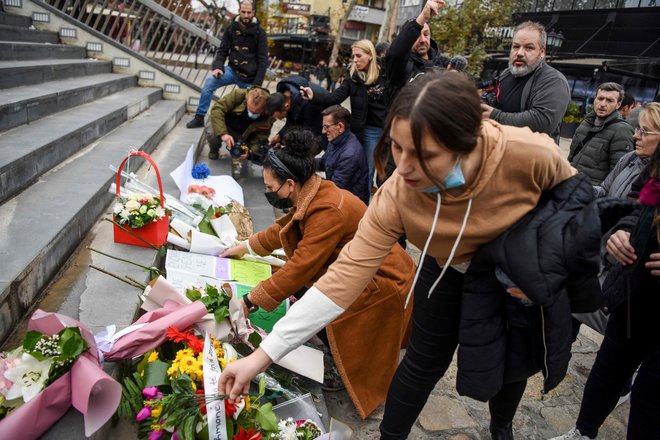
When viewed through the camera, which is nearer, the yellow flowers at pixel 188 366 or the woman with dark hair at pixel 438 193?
the woman with dark hair at pixel 438 193

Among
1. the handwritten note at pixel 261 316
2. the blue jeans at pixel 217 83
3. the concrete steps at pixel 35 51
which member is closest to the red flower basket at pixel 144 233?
the handwritten note at pixel 261 316

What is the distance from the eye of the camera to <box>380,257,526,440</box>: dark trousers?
1.79m

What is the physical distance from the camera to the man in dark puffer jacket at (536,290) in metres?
1.42

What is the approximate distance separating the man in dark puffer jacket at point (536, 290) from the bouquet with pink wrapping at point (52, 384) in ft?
3.98

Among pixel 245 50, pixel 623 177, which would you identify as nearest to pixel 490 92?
pixel 623 177

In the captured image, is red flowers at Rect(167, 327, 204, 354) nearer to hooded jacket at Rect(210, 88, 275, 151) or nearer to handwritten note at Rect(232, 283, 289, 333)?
handwritten note at Rect(232, 283, 289, 333)

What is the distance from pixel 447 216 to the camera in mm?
1483

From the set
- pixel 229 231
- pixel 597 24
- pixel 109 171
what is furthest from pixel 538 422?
pixel 597 24

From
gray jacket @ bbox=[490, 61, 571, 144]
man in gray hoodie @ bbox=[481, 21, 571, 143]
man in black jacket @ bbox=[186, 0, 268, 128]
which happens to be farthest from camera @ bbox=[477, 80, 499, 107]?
man in black jacket @ bbox=[186, 0, 268, 128]

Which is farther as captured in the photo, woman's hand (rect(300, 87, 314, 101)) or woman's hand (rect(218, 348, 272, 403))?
woman's hand (rect(300, 87, 314, 101))

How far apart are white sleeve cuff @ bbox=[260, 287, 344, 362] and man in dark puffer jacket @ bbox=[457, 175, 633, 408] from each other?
0.50 m

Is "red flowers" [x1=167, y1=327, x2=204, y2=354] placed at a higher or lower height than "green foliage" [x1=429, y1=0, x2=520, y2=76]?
lower

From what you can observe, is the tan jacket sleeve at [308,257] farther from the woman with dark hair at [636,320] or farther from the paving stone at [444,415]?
the woman with dark hair at [636,320]

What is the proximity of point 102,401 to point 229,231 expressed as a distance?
1.76 metres
